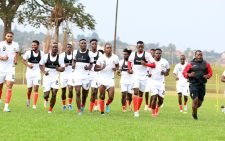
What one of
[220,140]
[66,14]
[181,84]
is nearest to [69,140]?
[220,140]

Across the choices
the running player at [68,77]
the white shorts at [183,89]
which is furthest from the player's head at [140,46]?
the white shorts at [183,89]

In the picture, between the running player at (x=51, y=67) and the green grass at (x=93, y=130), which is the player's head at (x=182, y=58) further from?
the green grass at (x=93, y=130)

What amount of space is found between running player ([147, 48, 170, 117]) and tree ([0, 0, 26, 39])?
195ft

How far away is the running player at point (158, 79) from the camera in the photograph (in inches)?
915

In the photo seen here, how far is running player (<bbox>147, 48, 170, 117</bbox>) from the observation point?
23234 mm

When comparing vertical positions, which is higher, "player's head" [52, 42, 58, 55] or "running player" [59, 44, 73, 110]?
"player's head" [52, 42, 58, 55]

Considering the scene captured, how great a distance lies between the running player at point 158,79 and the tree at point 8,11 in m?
59.5

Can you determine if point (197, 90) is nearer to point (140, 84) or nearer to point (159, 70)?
point (140, 84)

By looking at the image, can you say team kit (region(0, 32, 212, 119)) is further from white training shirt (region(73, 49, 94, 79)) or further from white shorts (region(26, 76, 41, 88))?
white shorts (region(26, 76, 41, 88))

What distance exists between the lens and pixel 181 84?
97.3 ft

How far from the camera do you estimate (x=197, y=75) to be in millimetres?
21984

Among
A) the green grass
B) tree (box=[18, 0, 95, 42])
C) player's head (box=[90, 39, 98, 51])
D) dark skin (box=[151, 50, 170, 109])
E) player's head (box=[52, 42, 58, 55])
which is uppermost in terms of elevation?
tree (box=[18, 0, 95, 42])

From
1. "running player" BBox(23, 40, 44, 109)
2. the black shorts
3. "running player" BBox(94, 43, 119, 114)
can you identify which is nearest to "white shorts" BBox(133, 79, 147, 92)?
"running player" BBox(94, 43, 119, 114)

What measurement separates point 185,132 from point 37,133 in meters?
3.70
